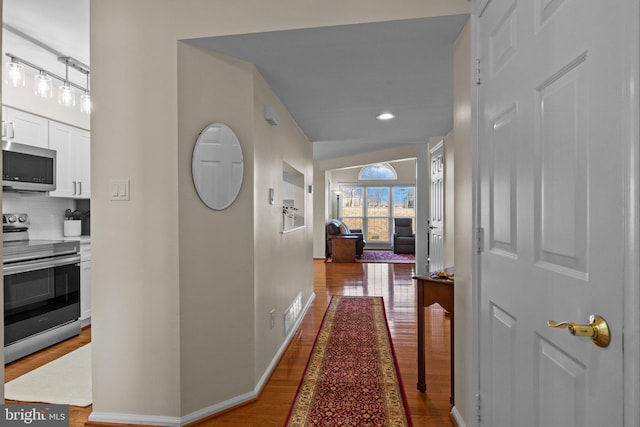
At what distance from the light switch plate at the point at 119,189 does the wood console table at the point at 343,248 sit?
22.0ft

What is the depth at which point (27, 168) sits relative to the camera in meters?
3.28

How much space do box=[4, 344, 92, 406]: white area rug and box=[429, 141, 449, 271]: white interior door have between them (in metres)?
3.87

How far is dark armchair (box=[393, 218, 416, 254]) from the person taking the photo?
10148 millimetres

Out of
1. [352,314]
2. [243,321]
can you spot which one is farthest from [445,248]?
[243,321]

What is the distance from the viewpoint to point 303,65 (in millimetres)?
2416

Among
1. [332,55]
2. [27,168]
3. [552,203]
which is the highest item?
[332,55]

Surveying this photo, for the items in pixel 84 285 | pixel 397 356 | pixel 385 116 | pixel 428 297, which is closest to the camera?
pixel 428 297

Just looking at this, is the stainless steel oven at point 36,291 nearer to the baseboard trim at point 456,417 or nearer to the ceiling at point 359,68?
the ceiling at point 359,68

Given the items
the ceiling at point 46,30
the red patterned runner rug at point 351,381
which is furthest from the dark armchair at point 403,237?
the ceiling at point 46,30

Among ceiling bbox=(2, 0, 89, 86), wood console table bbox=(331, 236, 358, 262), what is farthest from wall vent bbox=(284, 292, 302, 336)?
wood console table bbox=(331, 236, 358, 262)

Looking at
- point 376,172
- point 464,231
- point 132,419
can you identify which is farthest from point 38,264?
point 376,172

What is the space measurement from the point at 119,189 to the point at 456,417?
2.35m

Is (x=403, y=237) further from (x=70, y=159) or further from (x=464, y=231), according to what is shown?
(x=464, y=231)

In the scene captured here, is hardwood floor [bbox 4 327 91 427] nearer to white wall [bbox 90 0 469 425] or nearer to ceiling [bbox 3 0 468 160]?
white wall [bbox 90 0 469 425]
